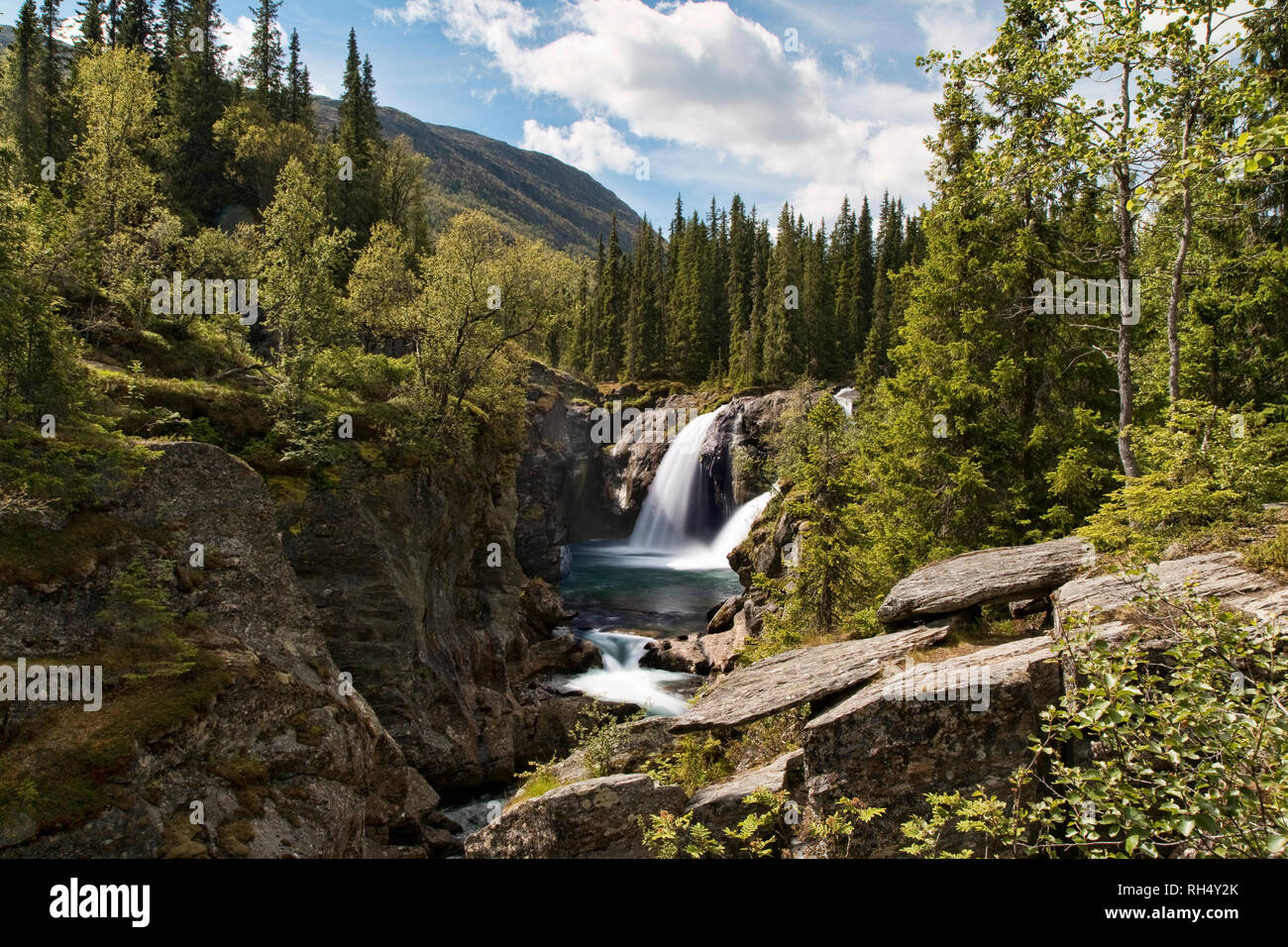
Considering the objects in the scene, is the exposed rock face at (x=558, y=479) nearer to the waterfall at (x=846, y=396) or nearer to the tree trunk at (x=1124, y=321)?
the waterfall at (x=846, y=396)

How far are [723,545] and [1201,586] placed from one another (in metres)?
48.3

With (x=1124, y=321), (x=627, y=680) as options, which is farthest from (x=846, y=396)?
(x=1124, y=321)

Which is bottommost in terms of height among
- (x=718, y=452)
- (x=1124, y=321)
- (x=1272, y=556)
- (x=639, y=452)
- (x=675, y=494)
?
(x=675, y=494)

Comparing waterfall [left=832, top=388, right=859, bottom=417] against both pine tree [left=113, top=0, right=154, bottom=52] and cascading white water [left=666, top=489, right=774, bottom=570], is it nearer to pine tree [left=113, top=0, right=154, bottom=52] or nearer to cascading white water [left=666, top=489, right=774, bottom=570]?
cascading white water [left=666, top=489, right=774, bottom=570]

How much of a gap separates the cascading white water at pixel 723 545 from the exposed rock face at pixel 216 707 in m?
40.5

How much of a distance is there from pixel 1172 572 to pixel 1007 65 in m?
12.6

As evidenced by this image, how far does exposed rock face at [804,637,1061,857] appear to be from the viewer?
8461 millimetres

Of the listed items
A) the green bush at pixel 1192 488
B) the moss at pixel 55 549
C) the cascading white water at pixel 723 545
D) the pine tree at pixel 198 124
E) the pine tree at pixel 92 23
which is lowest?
the cascading white water at pixel 723 545

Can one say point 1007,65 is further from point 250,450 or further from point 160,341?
point 160,341

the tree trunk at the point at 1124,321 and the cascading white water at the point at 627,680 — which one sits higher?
the tree trunk at the point at 1124,321

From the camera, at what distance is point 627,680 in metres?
29.4

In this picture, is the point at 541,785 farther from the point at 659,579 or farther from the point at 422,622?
the point at 659,579

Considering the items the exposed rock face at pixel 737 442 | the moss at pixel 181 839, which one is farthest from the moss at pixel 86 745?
the exposed rock face at pixel 737 442

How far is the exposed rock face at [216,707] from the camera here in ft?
27.9
